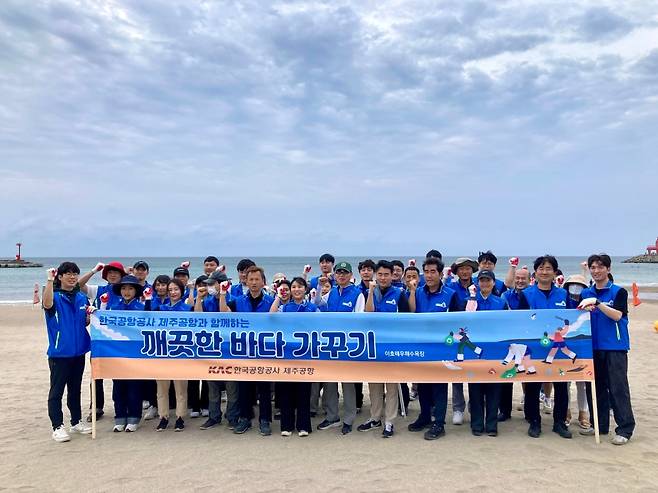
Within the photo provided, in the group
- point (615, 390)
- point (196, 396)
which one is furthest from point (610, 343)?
point (196, 396)

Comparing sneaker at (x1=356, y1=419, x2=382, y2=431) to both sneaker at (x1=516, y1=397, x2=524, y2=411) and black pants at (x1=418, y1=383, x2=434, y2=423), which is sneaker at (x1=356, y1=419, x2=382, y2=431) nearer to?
black pants at (x1=418, y1=383, x2=434, y2=423)

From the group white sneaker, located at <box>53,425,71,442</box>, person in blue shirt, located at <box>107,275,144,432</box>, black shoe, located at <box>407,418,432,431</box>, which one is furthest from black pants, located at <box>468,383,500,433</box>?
white sneaker, located at <box>53,425,71,442</box>

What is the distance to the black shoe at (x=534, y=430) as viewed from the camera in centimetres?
532

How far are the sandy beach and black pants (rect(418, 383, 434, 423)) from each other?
0.94 ft

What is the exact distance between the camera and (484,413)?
5699 mm

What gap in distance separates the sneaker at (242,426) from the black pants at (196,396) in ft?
2.76

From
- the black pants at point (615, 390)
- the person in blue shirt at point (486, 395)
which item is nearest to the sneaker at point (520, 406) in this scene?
the person in blue shirt at point (486, 395)

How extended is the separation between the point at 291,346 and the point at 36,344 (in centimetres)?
966

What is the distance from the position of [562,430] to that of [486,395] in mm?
838

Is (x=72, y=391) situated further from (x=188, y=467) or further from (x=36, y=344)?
(x=36, y=344)

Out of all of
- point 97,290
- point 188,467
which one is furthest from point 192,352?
point 97,290

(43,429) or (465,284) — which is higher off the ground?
(465,284)

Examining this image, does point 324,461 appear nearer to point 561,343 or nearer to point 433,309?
point 433,309

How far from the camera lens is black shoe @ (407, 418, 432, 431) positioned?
5.60m
